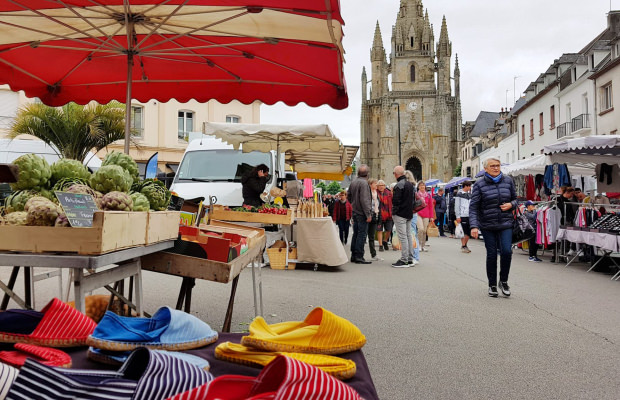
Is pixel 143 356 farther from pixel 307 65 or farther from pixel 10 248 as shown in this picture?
pixel 307 65

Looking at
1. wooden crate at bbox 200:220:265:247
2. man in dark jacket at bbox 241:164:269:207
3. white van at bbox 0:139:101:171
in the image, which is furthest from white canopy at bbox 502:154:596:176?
white van at bbox 0:139:101:171

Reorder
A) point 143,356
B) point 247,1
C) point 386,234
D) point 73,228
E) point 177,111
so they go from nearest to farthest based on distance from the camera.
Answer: point 143,356, point 73,228, point 247,1, point 386,234, point 177,111

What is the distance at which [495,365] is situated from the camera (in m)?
4.16

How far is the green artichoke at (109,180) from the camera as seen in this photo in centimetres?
281

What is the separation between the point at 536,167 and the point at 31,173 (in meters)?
14.9

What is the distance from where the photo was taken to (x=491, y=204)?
7.35m

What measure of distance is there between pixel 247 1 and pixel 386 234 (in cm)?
1222

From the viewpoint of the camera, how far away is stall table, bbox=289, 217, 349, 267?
993 centimetres

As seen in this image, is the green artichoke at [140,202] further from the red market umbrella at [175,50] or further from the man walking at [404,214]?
the man walking at [404,214]

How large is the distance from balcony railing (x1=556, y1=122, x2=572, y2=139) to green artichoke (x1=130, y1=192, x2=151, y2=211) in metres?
32.5

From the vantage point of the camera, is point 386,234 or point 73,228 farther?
point 386,234

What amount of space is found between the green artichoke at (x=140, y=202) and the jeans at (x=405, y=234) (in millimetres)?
8662

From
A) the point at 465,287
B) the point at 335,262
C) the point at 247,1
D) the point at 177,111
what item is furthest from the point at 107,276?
the point at 177,111

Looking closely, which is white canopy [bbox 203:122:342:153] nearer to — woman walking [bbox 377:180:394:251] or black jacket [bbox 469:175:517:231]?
woman walking [bbox 377:180:394:251]
